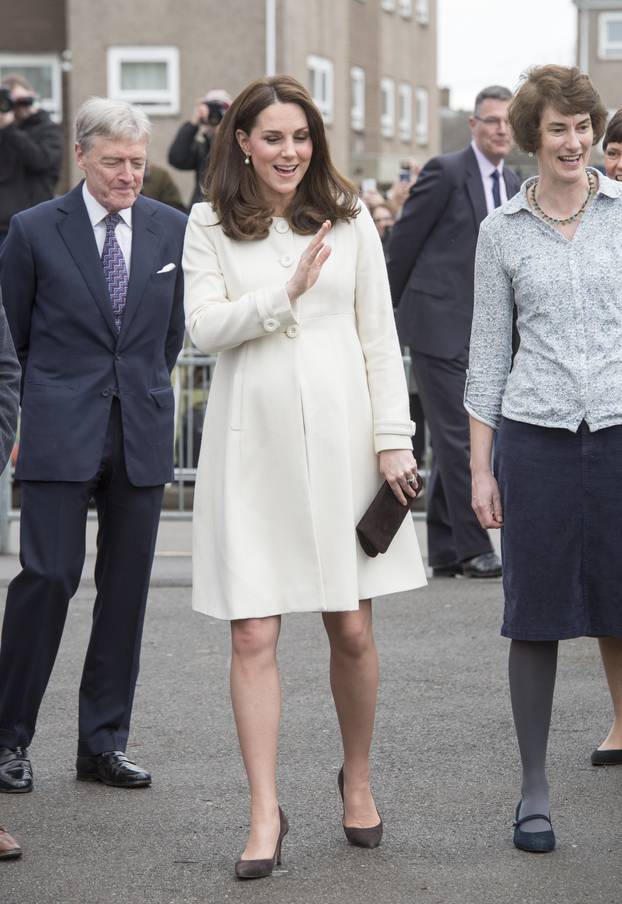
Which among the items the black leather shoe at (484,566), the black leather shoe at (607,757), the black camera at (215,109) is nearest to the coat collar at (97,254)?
the black leather shoe at (607,757)

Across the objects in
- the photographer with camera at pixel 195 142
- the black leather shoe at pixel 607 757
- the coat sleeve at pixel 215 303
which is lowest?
the black leather shoe at pixel 607 757

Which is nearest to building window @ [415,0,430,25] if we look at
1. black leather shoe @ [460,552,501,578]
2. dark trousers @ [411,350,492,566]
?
dark trousers @ [411,350,492,566]

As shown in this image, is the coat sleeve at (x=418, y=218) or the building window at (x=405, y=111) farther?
the building window at (x=405, y=111)

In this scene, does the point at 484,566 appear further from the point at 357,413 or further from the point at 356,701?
the point at 357,413

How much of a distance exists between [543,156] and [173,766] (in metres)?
2.32

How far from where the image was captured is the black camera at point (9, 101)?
40.4 feet

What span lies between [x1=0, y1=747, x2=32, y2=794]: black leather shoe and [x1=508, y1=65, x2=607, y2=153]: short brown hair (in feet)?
8.01

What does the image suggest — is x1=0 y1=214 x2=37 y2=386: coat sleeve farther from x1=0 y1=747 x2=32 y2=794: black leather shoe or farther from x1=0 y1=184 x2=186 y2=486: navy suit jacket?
x1=0 y1=747 x2=32 y2=794: black leather shoe

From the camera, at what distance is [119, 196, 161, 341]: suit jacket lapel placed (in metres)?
5.53

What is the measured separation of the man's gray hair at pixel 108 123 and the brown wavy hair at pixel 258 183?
63 centimetres

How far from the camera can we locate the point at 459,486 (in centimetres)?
910

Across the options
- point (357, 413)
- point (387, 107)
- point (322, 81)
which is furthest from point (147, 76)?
point (357, 413)

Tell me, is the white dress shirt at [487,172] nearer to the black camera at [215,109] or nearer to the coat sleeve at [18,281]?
the black camera at [215,109]

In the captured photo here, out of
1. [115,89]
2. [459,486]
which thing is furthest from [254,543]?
[115,89]
